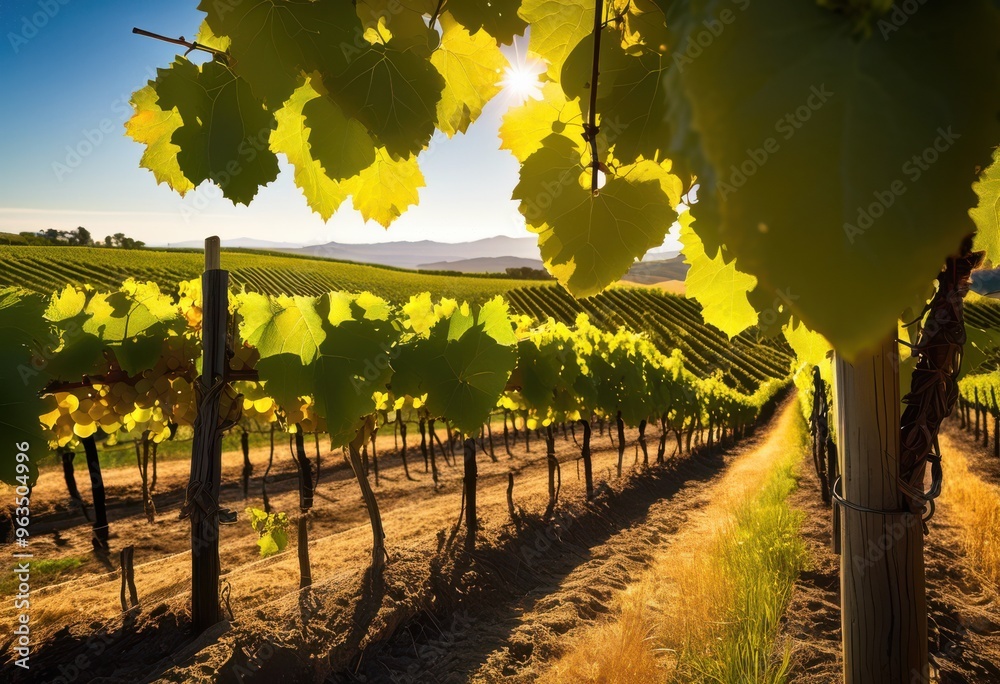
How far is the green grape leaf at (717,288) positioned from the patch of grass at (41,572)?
8.04 meters

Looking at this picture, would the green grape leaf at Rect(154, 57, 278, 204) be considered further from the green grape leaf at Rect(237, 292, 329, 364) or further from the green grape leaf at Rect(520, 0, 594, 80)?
the green grape leaf at Rect(237, 292, 329, 364)

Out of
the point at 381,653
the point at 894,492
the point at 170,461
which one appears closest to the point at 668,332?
the point at 170,461

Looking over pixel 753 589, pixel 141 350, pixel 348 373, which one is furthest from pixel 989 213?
pixel 141 350

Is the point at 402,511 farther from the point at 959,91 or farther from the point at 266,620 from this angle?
the point at 959,91

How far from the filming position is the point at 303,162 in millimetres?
731

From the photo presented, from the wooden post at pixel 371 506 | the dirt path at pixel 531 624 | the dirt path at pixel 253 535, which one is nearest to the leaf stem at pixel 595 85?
the dirt path at pixel 531 624

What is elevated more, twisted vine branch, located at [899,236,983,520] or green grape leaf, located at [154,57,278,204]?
green grape leaf, located at [154,57,278,204]

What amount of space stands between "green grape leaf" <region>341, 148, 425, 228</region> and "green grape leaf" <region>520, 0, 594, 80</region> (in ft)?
0.63

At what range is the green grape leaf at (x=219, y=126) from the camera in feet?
1.98

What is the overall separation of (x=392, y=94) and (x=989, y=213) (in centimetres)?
74

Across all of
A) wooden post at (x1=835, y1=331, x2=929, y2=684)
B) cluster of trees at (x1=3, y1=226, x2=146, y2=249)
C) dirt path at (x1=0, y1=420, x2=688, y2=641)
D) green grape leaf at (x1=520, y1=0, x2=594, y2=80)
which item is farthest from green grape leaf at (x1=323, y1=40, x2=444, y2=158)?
cluster of trees at (x1=3, y1=226, x2=146, y2=249)

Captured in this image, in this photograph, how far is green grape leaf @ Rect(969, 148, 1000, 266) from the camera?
2.35 feet

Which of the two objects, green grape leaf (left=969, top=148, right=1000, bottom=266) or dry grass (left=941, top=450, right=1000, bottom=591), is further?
dry grass (left=941, top=450, right=1000, bottom=591)

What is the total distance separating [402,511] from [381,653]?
16.2 ft
